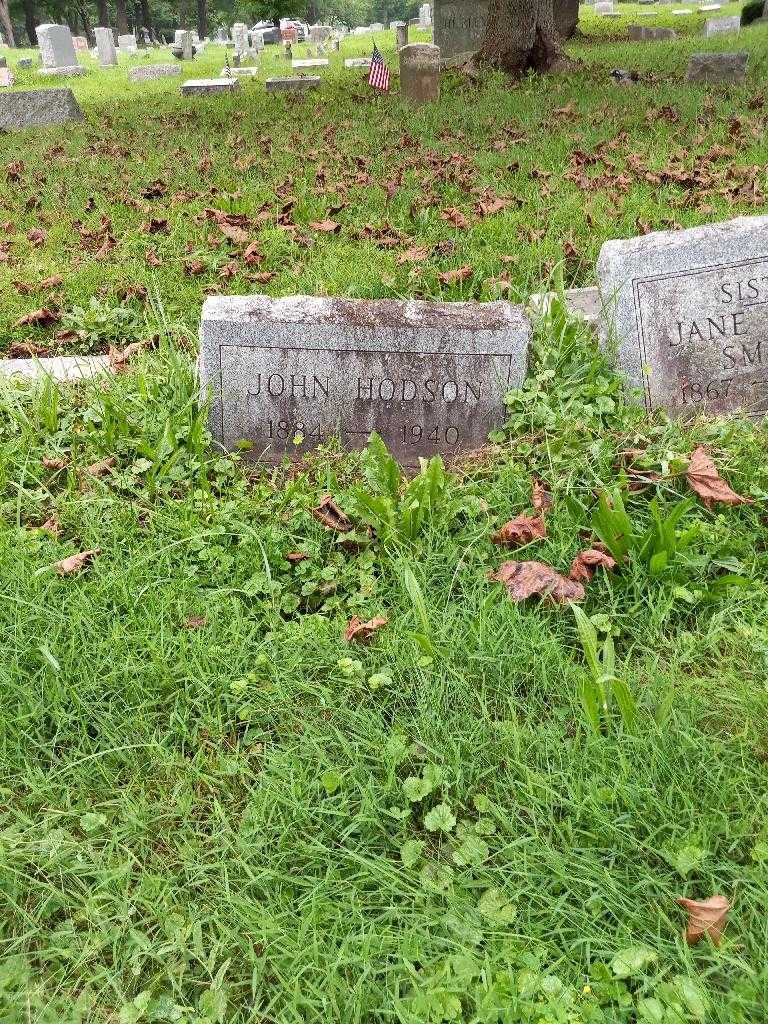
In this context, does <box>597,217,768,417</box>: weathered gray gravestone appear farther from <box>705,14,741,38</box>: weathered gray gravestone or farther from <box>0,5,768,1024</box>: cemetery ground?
<box>705,14,741,38</box>: weathered gray gravestone

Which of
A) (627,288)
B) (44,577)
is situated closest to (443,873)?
(44,577)

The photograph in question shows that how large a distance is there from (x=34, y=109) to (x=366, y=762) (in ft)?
37.4

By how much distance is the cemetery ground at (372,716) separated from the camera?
5.43ft

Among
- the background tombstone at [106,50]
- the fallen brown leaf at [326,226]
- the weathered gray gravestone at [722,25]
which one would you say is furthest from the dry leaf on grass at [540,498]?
the background tombstone at [106,50]

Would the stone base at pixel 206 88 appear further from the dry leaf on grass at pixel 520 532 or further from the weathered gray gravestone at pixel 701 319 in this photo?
the dry leaf on grass at pixel 520 532

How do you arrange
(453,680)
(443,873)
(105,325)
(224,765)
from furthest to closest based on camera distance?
(105,325), (453,680), (224,765), (443,873)

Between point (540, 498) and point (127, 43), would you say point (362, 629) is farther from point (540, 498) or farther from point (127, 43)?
point (127, 43)

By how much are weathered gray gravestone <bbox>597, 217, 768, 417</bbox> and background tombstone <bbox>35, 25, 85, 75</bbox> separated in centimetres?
2333

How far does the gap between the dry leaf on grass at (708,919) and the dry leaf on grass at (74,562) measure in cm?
213

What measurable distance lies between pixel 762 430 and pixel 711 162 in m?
3.47

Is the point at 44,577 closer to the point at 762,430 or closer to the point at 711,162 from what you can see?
the point at 762,430

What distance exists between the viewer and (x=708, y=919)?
1613 mm

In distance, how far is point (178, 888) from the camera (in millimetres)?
1846

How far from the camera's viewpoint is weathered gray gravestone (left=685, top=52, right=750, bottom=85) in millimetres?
9438
